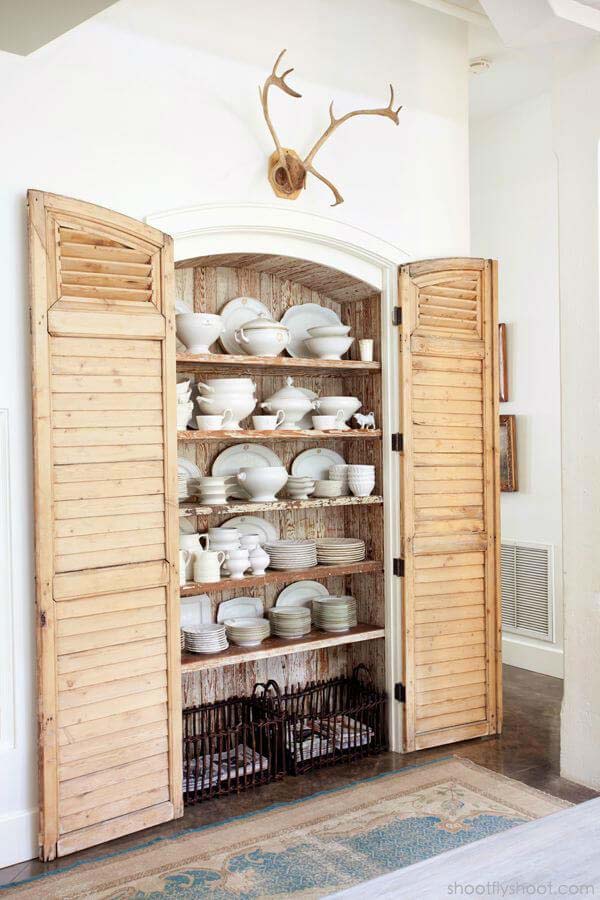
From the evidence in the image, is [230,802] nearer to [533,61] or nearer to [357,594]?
[357,594]

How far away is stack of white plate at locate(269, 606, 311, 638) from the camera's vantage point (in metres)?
3.79

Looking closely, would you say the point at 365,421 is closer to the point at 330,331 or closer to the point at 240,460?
the point at 330,331

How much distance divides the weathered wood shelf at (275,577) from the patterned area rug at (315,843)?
896 mm

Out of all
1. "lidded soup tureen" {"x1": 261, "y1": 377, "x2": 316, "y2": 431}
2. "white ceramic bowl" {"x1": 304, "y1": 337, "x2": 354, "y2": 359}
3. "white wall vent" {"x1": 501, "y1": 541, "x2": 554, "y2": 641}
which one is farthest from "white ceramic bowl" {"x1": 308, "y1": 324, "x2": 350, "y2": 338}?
"white wall vent" {"x1": 501, "y1": 541, "x2": 554, "y2": 641}

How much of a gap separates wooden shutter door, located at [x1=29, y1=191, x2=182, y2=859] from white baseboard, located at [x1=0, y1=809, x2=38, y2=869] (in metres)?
0.08

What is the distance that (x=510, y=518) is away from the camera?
5418 mm

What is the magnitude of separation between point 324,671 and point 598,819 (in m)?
2.97

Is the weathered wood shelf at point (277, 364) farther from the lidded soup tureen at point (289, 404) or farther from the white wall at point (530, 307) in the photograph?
the white wall at point (530, 307)

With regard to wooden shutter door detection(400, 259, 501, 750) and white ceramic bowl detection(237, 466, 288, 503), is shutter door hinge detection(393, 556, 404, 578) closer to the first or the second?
wooden shutter door detection(400, 259, 501, 750)

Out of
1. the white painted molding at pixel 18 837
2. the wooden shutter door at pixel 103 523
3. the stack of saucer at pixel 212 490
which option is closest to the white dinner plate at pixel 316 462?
the stack of saucer at pixel 212 490

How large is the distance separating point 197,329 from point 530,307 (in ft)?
8.63

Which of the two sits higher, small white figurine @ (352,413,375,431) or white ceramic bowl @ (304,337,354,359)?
white ceramic bowl @ (304,337,354,359)

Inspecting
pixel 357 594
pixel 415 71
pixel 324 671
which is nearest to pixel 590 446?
pixel 357 594

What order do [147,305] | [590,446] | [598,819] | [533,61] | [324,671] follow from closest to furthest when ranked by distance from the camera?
[598,819]
[147,305]
[590,446]
[324,671]
[533,61]
